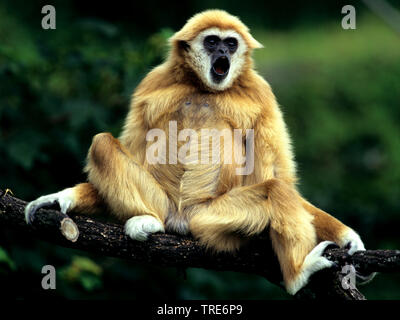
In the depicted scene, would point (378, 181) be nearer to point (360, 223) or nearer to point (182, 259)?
point (360, 223)

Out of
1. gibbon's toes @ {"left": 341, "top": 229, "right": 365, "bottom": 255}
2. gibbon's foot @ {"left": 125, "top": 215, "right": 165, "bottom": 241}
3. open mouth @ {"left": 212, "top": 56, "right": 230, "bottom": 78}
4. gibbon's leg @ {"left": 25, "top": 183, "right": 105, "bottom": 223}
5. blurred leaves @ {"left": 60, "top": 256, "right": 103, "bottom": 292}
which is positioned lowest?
blurred leaves @ {"left": 60, "top": 256, "right": 103, "bottom": 292}

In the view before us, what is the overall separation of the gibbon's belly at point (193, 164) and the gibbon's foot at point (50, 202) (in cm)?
79

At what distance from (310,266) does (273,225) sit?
434mm

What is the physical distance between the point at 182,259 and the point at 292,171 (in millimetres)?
1326

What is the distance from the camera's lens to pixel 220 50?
546cm

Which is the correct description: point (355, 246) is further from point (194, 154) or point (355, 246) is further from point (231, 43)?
point (231, 43)

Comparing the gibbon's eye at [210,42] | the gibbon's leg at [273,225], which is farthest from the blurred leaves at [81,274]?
the gibbon's eye at [210,42]

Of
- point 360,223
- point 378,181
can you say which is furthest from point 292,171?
point 378,181

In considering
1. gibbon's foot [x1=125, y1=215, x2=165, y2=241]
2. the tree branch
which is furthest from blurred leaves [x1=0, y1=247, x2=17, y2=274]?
gibbon's foot [x1=125, y1=215, x2=165, y2=241]

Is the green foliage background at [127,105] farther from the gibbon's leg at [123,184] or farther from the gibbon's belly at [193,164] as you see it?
the gibbon's belly at [193,164]

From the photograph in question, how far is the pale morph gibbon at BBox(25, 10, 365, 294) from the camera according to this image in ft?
15.0

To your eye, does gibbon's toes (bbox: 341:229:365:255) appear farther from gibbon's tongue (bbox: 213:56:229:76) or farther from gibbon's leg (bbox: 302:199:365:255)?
gibbon's tongue (bbox: 213:56:229:76)

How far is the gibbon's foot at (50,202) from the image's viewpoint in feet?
15.4

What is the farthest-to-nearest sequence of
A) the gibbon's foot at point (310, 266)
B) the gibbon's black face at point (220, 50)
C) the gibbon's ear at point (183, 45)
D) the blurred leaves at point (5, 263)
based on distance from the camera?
the gibbon's ear at point (183, 45) < the gibbon's black face at point (220, 50) < the blurred leaves at point (5, 263) < the gibbon's foot at point (310, 266)
